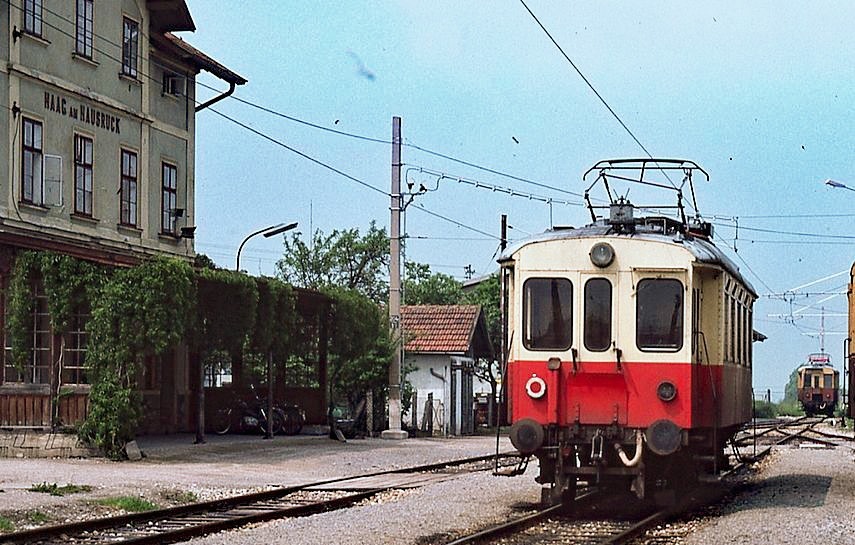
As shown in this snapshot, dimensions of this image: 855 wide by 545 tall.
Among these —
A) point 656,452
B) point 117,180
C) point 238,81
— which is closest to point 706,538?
point 656,452

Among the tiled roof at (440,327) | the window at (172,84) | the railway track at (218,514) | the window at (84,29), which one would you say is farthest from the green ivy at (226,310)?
the tiled roof at (440,327)

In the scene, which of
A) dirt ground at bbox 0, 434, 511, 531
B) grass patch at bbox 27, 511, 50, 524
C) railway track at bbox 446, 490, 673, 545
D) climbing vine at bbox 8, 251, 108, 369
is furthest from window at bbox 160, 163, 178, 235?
grass patch at bbox 27, 511, 50, 524

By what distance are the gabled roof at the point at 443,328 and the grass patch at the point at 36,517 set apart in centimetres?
2455

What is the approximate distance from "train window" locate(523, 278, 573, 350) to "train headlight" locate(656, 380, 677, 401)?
1.04 metres

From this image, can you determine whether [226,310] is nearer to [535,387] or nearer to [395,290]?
[395,290]

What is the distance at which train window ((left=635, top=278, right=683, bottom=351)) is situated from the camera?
46.2 ft

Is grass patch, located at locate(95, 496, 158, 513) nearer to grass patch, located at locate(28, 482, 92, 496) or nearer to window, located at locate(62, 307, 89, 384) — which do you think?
grass patch, located at locate(28, 482, 92, 496)

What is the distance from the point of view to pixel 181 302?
22.0 metres

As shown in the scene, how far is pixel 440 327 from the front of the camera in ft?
132

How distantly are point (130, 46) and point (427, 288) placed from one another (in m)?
30.2

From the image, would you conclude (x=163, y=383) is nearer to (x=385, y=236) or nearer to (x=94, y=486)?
(x=94, y=486)

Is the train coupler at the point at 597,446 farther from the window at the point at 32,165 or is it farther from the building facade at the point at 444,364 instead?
the building facade at the point at 444,364

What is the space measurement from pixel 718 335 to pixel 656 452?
6.13 feet

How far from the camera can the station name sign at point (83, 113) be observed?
24844 millimetres
